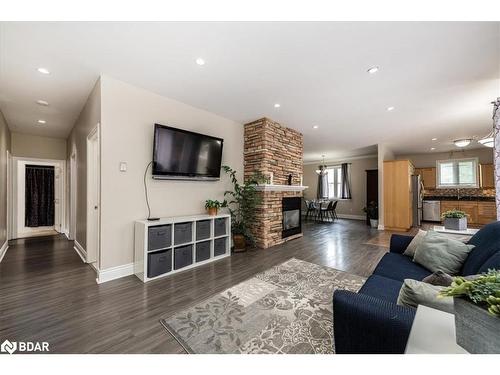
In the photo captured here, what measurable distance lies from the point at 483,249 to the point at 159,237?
3.18m

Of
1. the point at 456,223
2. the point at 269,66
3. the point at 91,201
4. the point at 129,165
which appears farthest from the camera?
the point at 91,201

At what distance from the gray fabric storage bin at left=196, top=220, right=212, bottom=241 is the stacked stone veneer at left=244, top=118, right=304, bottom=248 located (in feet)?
4.09

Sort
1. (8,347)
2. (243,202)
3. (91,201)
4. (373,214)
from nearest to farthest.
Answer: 1. (8,347)
2. (91,201)
3. (243,202)
4. (373,214)

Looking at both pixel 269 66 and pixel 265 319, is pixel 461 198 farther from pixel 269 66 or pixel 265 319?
pixel 265 319

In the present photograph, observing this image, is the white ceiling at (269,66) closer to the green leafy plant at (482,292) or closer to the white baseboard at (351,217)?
the green leafy plant at (482,292)

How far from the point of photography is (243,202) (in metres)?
4.14

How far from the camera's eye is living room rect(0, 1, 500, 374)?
4.95 ft

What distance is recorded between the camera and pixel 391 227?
616 centimetres

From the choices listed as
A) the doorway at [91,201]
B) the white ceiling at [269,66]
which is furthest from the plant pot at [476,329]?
the doorway at [91,201]

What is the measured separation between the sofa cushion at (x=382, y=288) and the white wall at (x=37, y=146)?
717 centimetres

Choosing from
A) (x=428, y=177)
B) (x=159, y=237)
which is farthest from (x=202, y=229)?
(x=428, y=177)

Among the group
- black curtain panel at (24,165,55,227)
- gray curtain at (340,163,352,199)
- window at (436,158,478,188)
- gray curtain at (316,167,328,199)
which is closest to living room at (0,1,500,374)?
black curtain panel at (24,165,55,227)
